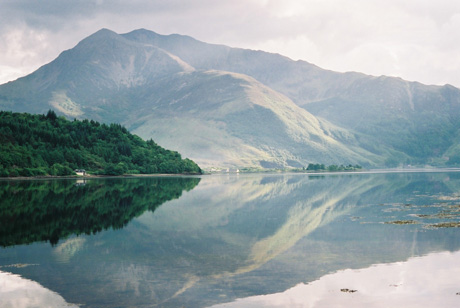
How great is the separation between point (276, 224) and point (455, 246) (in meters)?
18.4

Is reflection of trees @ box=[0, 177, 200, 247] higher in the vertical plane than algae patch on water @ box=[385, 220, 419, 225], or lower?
lower

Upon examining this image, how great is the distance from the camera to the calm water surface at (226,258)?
26031 millimetres

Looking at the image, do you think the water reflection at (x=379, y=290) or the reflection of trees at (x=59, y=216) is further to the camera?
the reflection of trees at (x=59, y=216)

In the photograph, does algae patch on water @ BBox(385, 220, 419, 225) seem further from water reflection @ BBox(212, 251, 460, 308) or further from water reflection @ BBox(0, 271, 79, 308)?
water reflection @ BBox(0, 271, 79, 308)

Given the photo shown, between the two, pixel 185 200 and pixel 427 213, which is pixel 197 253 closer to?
pixel 427 213

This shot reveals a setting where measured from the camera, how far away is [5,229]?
46719 millimetres

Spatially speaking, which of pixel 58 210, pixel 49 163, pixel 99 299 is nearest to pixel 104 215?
pixel 58 210

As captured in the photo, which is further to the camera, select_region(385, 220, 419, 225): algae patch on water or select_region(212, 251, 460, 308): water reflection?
select_region(385, 220, 419, 225): algae patch on water

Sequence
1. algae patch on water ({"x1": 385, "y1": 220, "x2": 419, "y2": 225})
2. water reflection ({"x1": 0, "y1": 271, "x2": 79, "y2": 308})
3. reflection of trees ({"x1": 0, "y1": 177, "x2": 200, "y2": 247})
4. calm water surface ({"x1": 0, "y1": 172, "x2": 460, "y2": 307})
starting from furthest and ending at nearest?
algae patch on water ({"x1": 385, "y1": 220, "x2": 419, "y2": 225}), reflection of trees ({"x1": 0, "y1": 177, "x2": 200, "y2": 247}), calm water surface ({"x1": 0, "y1": 172, "x2": 460, "y2": 307}), water reflection ({"x1": 0, "y1": 271, "x2": 79, "y2": 308})

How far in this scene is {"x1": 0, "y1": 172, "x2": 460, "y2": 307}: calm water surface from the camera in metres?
26.0

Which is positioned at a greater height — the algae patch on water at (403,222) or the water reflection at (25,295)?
the algae patch on water at (403,222)

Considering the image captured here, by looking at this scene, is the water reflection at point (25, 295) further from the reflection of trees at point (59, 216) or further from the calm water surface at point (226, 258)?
the reflection of trees at point (59, 216)

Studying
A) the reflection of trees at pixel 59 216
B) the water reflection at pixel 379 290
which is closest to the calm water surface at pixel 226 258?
the water reflection at pixel 379 290

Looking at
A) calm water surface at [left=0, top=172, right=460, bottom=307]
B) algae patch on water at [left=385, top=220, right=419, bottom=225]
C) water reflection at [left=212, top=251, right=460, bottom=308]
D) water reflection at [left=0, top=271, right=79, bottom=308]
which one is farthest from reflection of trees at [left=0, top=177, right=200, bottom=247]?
algae patch on water at [left=385, top=220, right=419, bottom=225]
